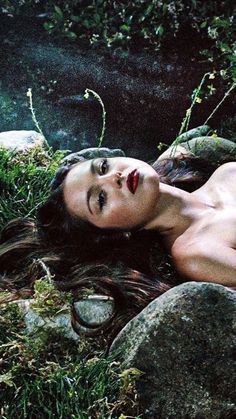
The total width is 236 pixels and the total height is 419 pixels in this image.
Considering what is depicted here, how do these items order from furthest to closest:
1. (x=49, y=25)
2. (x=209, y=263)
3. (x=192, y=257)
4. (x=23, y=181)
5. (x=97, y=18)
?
(x=49, y=25), (x=97, y=18), (x=23, y=181), (x=192, y=257), (x=209, y=263)

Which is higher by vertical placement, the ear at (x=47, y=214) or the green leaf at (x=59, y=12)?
the green leaf at (x=59, y=12)

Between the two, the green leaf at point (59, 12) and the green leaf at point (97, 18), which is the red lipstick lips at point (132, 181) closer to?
the green leaf at point (97, 18)

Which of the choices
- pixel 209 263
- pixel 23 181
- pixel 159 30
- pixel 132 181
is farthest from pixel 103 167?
pixel 159 30

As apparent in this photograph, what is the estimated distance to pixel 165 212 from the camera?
5488 mm

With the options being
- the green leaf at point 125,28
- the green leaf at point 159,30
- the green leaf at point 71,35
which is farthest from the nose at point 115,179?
the green leaf at point 71,35

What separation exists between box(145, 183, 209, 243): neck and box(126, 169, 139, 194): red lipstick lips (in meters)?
0.43

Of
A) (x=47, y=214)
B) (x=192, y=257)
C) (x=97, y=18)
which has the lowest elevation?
(x=47, y=214)

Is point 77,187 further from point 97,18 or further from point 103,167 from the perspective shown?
point 97,18

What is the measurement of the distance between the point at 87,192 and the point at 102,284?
70cm

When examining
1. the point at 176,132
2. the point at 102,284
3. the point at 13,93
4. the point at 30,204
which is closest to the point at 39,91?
the point at 13,93

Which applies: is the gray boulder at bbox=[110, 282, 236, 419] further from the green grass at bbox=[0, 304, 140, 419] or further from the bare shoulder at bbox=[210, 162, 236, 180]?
the bare shoulder at bbox=[210, 162, 236, 180]

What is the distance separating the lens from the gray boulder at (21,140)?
679 cm

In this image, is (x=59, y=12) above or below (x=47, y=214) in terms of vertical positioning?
above

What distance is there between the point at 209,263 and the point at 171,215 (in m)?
0.75
